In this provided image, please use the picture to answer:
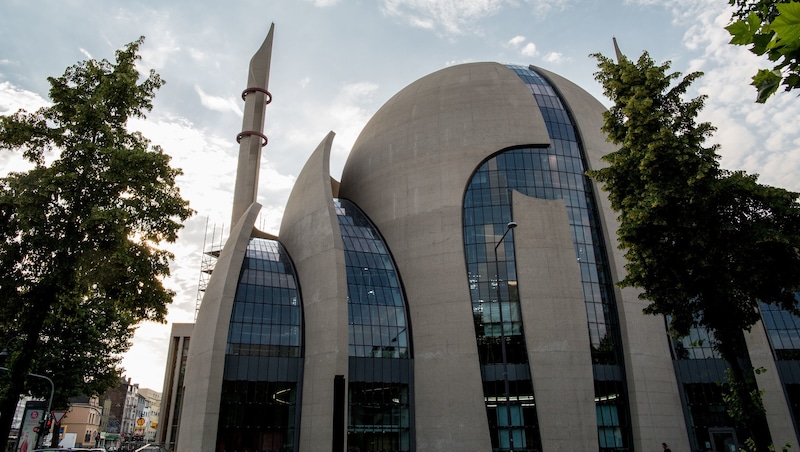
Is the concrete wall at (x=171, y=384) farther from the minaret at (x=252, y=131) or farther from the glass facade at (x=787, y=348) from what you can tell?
the glass facade at (x=787, y=348)

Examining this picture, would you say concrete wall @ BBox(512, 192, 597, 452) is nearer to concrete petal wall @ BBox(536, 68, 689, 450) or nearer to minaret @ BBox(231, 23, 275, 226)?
concrete petal wall @ BBox(536, 68, 689, 450)

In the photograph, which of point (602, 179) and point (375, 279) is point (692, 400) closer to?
point (602, 179)

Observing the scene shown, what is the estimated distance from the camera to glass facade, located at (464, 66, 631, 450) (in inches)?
1167

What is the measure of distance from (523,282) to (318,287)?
13.5 m

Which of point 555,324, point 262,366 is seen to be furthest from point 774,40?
point 262,366

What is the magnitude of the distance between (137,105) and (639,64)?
20.9m

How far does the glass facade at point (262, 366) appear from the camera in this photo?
96.1ft

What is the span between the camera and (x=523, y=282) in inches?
1251

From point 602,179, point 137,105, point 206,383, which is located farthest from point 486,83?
point 206,383

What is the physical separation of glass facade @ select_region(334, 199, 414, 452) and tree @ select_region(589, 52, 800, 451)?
17146mm

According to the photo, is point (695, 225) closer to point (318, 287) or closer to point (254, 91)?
point (318, 287)

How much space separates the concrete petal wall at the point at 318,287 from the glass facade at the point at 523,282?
9.14 m

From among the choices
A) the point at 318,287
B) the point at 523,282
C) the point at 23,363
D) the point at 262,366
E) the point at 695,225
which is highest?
the point at 318,287

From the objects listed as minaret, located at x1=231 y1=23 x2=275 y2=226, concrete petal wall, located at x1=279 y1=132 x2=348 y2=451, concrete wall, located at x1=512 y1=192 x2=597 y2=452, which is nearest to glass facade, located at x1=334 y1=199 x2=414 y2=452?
concrete petal wall, located at x1=279 y1=132 x2=348 y2=451
